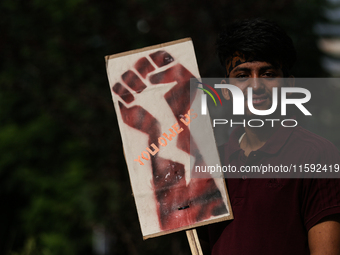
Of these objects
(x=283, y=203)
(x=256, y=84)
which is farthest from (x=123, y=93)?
(x=283, y=203)

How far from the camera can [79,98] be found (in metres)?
5.41

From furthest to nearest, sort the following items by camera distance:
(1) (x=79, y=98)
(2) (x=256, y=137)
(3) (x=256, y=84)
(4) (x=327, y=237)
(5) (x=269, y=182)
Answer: (1) (x=79, y=98) → (2) (x=256, y=137) → (3) (x=256, y=84) → (5) (x=269, y=182) → (4) (x=327, y=237)

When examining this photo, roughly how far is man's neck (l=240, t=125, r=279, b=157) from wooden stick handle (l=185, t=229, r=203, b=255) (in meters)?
0.49

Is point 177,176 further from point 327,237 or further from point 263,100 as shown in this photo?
point 327,237

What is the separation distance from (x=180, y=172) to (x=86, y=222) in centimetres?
473

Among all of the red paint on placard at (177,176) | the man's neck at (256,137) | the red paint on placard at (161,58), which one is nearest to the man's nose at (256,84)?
the man's neck at (256,137)

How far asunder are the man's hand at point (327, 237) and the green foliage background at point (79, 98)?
313 cm

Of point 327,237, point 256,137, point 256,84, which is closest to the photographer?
point 327,237

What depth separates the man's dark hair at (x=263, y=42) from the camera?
1866mm

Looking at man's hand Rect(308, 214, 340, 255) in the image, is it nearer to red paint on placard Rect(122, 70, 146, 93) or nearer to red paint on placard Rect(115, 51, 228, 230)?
red paint on placard Rect(115, 51, 228, 230)

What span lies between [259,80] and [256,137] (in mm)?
304

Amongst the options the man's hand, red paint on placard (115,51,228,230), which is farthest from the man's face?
the man's hand

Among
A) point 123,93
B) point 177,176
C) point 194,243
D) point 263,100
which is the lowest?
point 194,243

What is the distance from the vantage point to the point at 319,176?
5.37 ft
